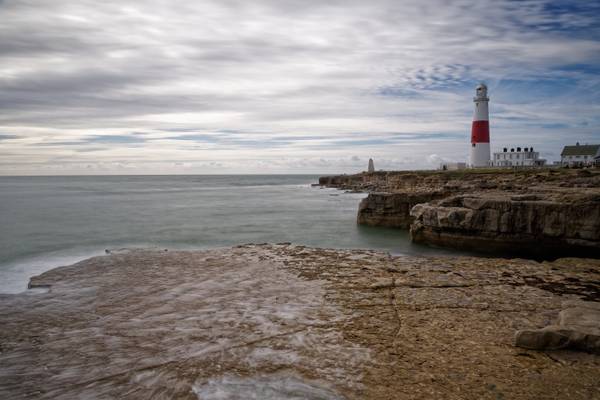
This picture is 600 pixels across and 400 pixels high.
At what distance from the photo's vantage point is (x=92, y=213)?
40312 millimetres

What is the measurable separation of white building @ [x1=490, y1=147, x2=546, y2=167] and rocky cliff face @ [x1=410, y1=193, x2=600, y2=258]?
4337cm

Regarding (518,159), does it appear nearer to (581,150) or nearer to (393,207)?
(581,150)

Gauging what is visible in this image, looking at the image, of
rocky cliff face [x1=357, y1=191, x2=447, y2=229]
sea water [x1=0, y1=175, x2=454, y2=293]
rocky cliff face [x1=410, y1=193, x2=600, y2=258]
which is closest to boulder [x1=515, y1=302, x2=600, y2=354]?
rocky cliff face [x1=410, y1=193, x2=600, y2=258]

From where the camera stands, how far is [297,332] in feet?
27.7

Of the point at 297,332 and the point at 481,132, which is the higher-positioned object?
the point at 481,132

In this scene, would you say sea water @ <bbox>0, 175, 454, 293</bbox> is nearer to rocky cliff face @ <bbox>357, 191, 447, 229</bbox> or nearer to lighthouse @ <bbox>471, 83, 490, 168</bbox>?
rocky cliff face @ <bbox>357, 191, 447, 229</bbox>

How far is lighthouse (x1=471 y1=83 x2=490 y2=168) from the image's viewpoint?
5334cm

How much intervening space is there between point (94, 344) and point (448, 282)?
929cm

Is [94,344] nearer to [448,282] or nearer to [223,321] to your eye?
[223,321]

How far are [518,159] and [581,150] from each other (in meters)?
11.1

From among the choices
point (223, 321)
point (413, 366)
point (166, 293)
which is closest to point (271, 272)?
point (166, 293)

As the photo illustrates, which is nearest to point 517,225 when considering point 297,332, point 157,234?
point 297,332

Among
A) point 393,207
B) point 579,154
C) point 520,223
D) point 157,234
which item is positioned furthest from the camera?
point 579,154

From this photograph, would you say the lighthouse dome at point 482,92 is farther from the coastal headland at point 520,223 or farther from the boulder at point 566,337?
the boulder at point 566,337
